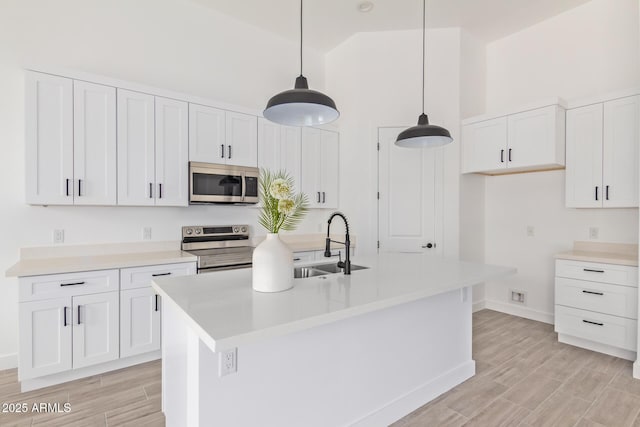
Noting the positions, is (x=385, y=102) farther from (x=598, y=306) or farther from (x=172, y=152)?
(x=598, y=306)

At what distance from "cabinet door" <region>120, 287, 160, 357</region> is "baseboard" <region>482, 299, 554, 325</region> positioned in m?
3.98

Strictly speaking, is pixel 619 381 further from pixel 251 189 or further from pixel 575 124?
pixel 251 189

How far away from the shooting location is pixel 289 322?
1221 millimetres

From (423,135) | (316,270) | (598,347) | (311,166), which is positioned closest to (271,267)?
(316,270)

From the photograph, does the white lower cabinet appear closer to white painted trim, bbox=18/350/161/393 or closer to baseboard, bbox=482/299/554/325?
baseboard, bbox=482/299/554/325

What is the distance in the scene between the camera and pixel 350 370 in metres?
1.81

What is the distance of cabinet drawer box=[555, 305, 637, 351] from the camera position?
281cm

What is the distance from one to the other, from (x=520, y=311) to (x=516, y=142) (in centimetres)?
208

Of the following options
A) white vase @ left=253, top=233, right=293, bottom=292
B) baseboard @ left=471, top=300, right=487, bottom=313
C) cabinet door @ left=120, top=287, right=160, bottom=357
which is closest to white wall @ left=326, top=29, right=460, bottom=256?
baseboard @ left=471, top=300, right=487, bottom=313

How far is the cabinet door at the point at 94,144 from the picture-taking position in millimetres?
2607

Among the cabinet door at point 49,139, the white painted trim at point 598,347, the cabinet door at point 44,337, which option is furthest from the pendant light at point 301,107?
the white painted trim at point 598,347

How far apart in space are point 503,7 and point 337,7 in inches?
72.7

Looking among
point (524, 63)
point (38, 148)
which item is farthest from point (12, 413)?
point (524, 63)

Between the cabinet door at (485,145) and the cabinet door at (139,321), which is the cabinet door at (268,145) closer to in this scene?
the cabinet door at (139,321)
